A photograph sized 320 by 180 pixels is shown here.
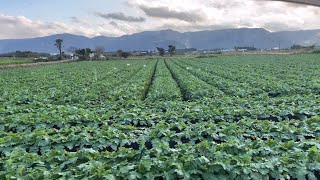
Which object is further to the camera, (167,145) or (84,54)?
(84,54)

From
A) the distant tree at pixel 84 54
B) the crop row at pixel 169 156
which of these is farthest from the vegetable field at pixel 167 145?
the distant tree at pixel 84 54

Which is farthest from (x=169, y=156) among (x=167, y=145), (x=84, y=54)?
(x=84, y=54)

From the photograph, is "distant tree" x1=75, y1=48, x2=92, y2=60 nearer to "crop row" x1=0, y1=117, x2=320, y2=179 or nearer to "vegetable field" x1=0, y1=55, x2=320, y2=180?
"vegetable field" x1=0, y1=55, x2=320, y2=180

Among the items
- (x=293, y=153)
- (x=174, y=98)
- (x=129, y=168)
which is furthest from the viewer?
(x=174, y=98)

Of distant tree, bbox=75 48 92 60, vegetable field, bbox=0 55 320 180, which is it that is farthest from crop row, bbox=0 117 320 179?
distant tree, bbox=75 48 92 60

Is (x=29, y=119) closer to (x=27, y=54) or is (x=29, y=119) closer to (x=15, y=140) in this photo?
(x=15, y=140)

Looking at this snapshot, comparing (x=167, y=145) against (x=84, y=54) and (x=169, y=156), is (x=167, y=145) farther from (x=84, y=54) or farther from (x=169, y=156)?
(x=84, y=54)

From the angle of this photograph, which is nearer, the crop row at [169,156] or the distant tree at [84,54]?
the crop row at [169,156]

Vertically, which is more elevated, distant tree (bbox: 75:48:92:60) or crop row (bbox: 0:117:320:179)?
distant tree (bbox: 75:48:92:60)

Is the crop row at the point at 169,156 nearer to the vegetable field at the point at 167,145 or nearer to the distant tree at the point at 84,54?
the vegetable field at the point at 167,145

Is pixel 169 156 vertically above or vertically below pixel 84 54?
below

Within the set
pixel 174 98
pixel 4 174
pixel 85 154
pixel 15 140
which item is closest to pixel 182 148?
pixel 85 154

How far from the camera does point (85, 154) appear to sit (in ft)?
13.9

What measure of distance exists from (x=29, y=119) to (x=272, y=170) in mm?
5499
